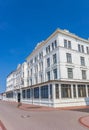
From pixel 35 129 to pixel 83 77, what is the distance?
27.4 m

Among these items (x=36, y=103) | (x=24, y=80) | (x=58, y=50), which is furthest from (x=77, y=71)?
(x=24, y=80)

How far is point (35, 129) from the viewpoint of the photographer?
9.54 m

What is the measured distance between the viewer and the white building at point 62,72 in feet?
89.0

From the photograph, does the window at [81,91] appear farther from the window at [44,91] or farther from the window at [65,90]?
→ the window at [44,91]

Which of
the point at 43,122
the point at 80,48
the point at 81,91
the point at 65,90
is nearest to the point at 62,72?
the point at 65,90

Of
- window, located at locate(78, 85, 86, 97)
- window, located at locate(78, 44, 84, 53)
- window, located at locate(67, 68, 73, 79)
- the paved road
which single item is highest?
window, located at locate(78, 44, 84, 53)

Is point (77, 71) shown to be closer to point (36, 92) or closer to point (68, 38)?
point (68, 38)

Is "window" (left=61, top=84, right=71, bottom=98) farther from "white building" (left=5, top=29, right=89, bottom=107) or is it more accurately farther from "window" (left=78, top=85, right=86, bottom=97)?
"window" (left=78, top=85, right=86, bottom=97)

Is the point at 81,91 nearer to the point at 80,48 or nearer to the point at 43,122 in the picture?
the point at 80,48

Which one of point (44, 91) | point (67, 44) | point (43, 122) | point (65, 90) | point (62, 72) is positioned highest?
point (67, 44)

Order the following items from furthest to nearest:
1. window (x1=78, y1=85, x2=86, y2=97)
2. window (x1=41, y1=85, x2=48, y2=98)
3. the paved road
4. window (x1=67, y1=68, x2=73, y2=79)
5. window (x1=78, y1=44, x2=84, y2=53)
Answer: window (x1=78, y1=44, x2=84, y2=53) < window (x1=67, y1=68, x2=73, y2=79) < window (x1=78, y1=85, x2=86, y2=97) < window (x1=41, y1=85, x2=48, y2=98) < the paved road

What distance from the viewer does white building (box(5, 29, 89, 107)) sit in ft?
89.0

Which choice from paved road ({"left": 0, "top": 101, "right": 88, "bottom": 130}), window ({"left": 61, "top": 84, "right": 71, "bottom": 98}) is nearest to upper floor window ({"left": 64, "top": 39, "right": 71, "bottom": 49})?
window ({"left": 61, "top": 84, "right": 71, "bottom": 98})

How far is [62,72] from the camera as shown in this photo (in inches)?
1224
